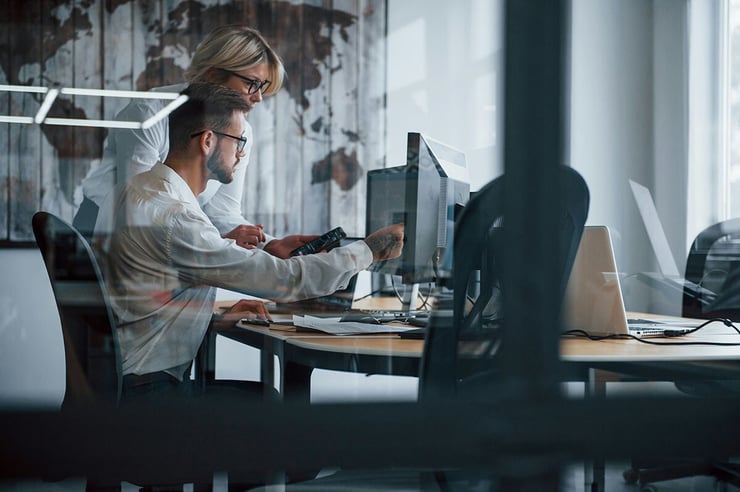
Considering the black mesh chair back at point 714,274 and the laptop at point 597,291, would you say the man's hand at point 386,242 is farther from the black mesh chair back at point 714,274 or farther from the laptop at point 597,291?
the black mesh chair back at point 714,274

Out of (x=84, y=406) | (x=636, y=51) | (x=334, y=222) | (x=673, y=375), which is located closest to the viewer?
(x=84, y=406)

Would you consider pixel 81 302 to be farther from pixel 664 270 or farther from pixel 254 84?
pixel 664 270

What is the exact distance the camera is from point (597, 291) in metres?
1.59

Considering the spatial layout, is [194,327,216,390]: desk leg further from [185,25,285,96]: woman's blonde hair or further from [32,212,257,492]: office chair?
[185,25,285,96]: woman's blonde hair

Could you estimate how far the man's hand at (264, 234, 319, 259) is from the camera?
1.90m

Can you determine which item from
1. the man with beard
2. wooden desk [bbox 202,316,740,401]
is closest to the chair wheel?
wooden desk [bbox 202,316,740,401]

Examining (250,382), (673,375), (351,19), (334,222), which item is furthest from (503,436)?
(351,19)

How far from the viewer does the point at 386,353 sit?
4.63 ft

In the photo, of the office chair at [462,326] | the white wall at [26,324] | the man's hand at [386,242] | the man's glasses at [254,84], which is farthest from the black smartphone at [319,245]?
the office chair at [462,326]

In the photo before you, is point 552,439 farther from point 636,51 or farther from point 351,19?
point 351,19

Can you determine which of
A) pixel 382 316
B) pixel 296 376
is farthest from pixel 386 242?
pixel 296 376

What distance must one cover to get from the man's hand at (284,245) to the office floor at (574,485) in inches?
35.4

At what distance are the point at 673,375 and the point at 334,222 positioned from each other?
6.03 ft

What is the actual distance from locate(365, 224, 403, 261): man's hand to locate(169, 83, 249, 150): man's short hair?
471 mm
